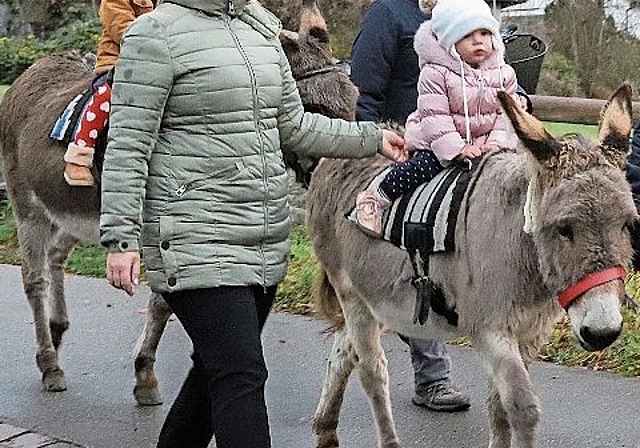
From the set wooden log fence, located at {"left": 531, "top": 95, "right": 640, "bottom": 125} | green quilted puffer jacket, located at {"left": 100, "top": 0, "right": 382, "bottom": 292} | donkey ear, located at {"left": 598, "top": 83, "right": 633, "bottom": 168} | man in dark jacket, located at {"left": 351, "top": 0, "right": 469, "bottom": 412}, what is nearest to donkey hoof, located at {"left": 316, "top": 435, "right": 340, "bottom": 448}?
man in dark jacket, located at {"left": 351, "top": 0, "right": 469, "bottom": 412}

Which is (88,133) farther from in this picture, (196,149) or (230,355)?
(230,355)

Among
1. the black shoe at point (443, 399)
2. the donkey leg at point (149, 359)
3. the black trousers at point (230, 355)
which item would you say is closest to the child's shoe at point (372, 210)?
the black trousers at point (230, 355)

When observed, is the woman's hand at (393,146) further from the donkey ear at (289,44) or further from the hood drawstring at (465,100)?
the donkey ear at (289,44)

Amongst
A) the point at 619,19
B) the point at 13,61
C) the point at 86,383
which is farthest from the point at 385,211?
the point at 13,61

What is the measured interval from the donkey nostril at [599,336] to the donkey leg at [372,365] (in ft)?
5.14

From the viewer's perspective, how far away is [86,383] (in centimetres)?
630

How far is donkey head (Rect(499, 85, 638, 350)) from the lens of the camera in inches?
131

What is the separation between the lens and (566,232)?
3.40 metres

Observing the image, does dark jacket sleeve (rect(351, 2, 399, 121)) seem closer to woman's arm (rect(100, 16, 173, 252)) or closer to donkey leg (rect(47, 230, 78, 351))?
woman's arm (rect(100, 16, 173, 252))

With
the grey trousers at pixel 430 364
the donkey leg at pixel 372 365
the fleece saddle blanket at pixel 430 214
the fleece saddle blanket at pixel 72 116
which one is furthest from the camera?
the fleece saddle blanket at pixel 72 116

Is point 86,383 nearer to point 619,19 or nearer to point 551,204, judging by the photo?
point 551,204

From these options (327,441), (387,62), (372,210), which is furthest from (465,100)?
(327,441)

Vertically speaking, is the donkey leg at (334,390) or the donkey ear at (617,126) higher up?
the donkey ear at (617,126)

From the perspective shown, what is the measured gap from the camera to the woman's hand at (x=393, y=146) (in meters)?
4.16
